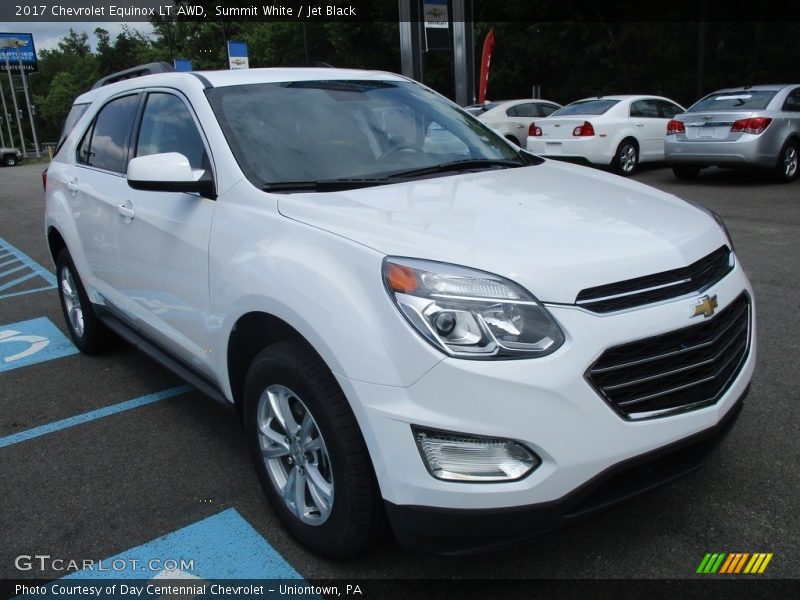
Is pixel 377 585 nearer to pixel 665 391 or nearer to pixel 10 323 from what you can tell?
pixel 665 391

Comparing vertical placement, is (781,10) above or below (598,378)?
above

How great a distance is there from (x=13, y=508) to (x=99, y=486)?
357 millimetres

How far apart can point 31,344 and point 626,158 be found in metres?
11.3

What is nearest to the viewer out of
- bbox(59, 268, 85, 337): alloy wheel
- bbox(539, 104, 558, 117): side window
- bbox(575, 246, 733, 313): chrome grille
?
bbox(575, 246, 733, 313): chrome grille

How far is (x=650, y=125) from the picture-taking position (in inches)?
551

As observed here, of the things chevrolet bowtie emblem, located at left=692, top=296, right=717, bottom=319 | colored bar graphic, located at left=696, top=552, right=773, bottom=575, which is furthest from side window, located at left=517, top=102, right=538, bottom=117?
colored bar graphic, located at left=696, top=552, right=773, bottom=575

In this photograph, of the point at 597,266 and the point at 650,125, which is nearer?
the point at 597,266

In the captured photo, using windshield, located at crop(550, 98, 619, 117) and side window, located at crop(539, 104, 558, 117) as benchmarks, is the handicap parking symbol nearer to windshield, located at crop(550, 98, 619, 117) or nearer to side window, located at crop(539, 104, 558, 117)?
windshield, located at crop(550, 98, 619, 117)

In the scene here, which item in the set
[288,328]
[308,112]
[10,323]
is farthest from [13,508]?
[10,323]

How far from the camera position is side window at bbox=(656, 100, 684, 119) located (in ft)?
47.4

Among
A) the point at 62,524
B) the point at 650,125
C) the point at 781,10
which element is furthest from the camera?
the point at 781,10

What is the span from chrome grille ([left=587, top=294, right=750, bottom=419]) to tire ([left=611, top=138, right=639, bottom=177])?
38.1 feet

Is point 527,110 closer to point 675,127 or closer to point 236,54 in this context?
point 675,127

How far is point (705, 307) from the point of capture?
Result: 2.35 meters
